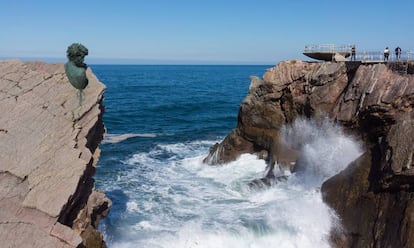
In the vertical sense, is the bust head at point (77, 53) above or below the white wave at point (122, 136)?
above

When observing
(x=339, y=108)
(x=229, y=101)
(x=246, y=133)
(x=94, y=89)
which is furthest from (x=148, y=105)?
(x=94, y=89)

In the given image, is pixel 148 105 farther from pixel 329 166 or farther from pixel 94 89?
pixel 94 89

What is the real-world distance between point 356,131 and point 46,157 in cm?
1662

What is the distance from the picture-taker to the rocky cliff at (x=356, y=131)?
54.4 feet

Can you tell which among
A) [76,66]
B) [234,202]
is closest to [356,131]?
[234,202]

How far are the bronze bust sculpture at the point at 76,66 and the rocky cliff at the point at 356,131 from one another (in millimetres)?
13058

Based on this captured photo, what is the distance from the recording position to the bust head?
15.6 m

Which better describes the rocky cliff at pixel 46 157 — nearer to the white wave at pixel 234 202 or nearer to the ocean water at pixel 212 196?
the white wave at pixel 234 202

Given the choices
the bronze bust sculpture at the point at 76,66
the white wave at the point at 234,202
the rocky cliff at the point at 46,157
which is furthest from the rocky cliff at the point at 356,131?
the bronze bust sculpture at the point at 76,66

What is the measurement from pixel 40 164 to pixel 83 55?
17.1 feet

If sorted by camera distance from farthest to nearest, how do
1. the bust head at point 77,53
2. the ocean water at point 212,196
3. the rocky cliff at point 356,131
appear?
the ocean water at point 212,196 < the rocky cliff at point 356,131 < the bust head at point 77,53

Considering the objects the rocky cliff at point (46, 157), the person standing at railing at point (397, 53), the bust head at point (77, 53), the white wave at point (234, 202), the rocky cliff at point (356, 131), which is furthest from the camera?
the person standing at railing at point (397, 53)

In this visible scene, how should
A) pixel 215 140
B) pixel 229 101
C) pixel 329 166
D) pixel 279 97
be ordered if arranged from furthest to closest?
pixel 229 101 → pixel 215 140 → pixel 279 97 → pixel 329 166

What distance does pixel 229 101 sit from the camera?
72.1 meters
